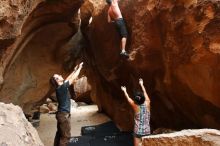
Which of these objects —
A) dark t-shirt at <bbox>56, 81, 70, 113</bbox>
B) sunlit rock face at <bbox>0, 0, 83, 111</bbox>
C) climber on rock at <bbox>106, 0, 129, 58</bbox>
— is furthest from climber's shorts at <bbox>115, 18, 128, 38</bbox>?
dark t-shirt at <bbox>56, 81, 70, 113</bbox>

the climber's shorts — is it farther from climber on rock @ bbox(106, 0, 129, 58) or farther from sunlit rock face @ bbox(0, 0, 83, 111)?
sunlit rock face @ bbox(0, 0, 83, 111)

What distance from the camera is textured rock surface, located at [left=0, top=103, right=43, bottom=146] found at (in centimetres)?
239

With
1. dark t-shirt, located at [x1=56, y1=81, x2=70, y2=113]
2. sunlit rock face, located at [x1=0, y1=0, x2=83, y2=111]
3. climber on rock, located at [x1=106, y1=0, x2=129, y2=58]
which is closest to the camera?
dark t-shirt, located at [x1=56, y1=81, x2=70, y2=113]

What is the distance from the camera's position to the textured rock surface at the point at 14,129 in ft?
7.86

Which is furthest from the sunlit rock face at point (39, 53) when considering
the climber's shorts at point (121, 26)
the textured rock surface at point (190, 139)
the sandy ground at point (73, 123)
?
the textured rock surface at point (190, 139)

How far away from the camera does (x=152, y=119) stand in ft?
32.6

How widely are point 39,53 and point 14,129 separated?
8251 mm

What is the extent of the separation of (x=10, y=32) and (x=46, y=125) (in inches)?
304

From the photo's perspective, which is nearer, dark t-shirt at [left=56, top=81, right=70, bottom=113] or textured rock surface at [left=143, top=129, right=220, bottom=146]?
textured rock surface at [left=143, top=129, right=220, bottom=146]

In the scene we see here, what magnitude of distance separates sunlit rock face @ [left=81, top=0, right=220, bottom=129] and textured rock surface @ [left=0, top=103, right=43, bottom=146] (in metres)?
4.55

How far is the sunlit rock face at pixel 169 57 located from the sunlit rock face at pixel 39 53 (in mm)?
1227

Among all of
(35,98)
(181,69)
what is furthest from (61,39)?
(181,69)

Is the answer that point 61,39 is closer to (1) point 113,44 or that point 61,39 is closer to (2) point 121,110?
(1) point 113,44

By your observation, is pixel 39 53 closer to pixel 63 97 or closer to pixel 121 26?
pixel 121 26
